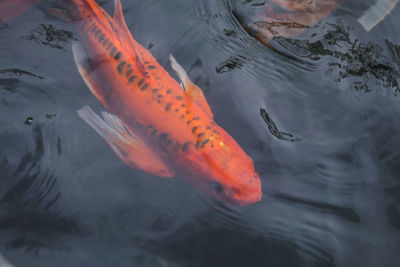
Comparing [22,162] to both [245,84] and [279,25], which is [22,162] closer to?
[245,84]

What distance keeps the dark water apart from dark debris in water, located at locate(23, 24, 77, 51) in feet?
0.04

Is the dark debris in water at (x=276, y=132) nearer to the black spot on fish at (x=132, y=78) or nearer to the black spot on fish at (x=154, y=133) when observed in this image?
Result: the black spot on fish at (x=154, y=133)

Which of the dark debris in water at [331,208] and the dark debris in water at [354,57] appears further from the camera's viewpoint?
the dark debris in water at [354,57]

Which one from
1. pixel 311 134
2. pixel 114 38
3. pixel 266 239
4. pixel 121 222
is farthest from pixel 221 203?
pixel 114 38

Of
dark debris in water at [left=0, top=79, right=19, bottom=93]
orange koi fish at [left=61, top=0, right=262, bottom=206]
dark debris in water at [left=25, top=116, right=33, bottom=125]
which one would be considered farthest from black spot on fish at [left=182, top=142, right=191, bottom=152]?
dark debris in water at [left=0, top=79, right=19, bottom=93]

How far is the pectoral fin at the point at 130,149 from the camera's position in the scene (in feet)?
9.44

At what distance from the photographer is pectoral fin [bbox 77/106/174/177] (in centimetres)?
288

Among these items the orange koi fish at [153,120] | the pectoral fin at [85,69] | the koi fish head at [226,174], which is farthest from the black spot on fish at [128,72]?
the koi fish head at [226,174]

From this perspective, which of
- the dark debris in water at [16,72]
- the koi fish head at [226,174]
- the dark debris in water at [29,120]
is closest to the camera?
the koi fish head at [226,174]

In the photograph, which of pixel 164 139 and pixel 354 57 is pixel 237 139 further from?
pixel 354 57

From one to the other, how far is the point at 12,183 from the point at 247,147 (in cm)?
189

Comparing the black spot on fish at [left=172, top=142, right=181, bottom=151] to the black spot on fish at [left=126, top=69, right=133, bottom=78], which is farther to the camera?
the black spot on fish at [left=126, top=69, right=133, bottom=78]

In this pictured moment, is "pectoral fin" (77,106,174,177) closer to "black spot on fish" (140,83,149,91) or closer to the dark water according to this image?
the dark water

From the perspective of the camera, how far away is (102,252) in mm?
2725
